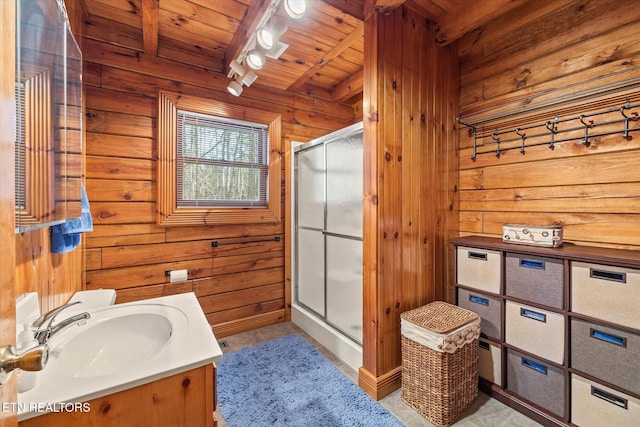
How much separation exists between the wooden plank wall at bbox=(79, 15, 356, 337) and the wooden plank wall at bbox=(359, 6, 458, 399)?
1.28 meters

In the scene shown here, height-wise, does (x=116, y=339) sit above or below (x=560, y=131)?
below

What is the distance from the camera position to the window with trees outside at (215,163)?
2242 millimetres

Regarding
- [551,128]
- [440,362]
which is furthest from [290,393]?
Answer: [551,128]

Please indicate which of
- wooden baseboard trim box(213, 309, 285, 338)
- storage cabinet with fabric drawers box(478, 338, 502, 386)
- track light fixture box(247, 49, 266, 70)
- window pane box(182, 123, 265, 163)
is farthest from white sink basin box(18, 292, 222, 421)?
storage cabinet with fabric drawers box(478, 338, 502, 386)

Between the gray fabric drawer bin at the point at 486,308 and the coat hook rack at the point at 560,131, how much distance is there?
1000 millimetres

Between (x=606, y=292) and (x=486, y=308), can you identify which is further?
(x=486, y=308)

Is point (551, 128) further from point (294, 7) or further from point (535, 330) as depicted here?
point (294, 7)

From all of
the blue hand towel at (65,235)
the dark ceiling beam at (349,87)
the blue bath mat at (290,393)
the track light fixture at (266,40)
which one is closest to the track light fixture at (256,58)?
the track light fixture at (266,40)

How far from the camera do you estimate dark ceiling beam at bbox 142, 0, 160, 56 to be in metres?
1.68

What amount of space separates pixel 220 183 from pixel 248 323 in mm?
1347

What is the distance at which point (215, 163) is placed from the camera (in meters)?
2.50

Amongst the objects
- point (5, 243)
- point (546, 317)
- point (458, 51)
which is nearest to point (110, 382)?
point (5, 243)

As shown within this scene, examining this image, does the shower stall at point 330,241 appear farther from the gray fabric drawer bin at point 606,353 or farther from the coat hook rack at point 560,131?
the gray fabric drawer bin at point 606,353

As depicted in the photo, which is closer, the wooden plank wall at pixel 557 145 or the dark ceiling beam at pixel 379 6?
the wooden plank wall at pixel 557 145
